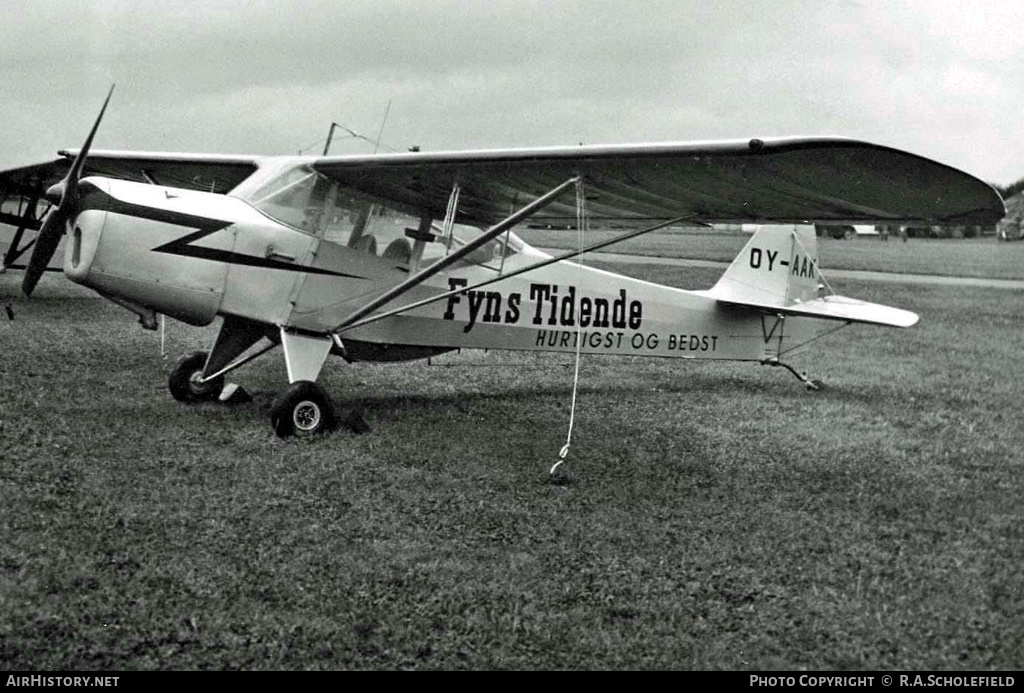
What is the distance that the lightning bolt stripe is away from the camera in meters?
6.34

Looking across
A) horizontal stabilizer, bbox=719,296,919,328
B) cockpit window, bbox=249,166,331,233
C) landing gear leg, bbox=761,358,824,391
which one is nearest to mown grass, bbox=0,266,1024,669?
landing gear leg, bbox=761,358,824,391

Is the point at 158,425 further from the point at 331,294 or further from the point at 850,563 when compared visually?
the point at 850,563

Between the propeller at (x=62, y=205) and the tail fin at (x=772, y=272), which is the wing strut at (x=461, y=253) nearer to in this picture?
the propeller at (x=62, y=205)

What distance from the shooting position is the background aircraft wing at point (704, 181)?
498cm

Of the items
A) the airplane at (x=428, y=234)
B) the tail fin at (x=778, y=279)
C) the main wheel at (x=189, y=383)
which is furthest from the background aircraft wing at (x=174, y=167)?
the tail fin at (x=778, y=279)

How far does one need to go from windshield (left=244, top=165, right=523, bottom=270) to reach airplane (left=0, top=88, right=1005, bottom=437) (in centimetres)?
1

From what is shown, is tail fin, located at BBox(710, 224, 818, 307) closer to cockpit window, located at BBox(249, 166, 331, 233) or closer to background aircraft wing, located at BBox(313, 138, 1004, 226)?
background aircraft wing, located at BBox(313, 138, 1004, 226)

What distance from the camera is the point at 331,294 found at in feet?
23.9

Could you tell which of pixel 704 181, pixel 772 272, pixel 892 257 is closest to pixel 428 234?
pixel 704 181

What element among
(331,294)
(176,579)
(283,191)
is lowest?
(176,579)

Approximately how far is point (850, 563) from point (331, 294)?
456 cm

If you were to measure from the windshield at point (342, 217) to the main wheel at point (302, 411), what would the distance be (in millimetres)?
1386

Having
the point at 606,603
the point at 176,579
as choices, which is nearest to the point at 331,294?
the point at 176,579
